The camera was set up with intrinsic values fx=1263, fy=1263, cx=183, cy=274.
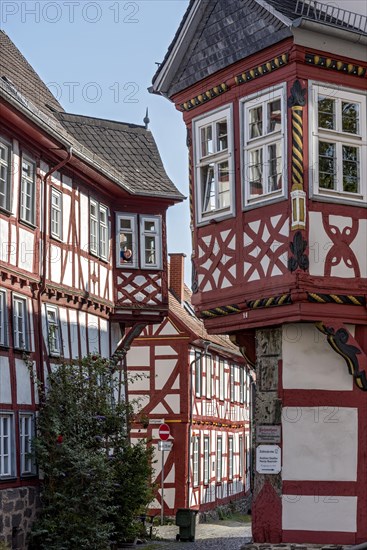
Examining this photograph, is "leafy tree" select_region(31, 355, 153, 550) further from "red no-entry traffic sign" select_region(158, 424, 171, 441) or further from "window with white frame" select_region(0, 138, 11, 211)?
"red no-entry traffic sign" select_region(158, 424, 171, 441)

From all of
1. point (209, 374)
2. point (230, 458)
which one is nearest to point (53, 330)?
point (209, 374)

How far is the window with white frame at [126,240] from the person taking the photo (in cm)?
3023

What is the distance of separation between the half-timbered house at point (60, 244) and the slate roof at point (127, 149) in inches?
1.6

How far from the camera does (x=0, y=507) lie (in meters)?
22.5

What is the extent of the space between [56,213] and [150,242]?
4.31 metres

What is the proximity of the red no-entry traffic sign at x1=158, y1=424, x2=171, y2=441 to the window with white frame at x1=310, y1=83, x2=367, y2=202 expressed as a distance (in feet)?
58.4

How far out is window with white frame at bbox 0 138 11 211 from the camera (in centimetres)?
2355

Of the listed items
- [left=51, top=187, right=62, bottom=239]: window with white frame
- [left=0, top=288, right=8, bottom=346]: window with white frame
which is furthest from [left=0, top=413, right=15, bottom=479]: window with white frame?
[left=51, top=187, right=62, bottom=239]: window with white frame

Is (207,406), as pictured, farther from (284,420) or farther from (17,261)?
(284,420)

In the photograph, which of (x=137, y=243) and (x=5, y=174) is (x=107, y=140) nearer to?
(x=137, y=243)

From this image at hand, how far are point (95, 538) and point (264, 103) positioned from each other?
9.29m

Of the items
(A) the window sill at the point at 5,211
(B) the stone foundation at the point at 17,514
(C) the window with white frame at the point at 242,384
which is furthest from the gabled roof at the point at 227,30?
(C) the window with white frame at the point at 242,384

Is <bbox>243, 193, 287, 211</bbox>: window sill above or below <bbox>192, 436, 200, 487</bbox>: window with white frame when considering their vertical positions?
above

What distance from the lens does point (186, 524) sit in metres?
31.7
